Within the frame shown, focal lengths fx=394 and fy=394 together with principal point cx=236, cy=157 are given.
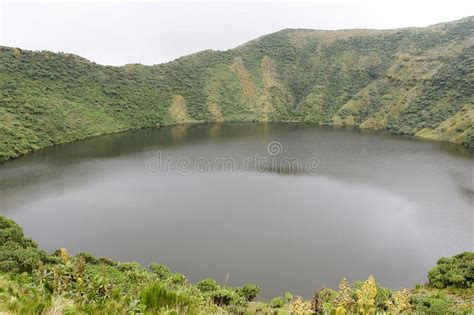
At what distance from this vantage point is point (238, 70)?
13538 centimetres

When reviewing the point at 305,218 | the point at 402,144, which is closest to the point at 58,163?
the point at 305,218

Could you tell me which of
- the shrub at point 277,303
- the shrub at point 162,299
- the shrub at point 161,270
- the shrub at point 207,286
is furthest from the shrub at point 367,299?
the shrub at point 161,270

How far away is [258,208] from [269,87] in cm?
9449

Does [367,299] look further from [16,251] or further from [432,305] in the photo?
[16,251]

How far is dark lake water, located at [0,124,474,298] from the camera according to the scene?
3128cm

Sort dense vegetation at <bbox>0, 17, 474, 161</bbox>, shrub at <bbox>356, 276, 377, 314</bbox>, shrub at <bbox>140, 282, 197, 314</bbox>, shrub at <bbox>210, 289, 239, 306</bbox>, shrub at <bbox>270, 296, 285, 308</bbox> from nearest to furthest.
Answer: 1. shrub at <bbox>140, 282, 197, 314</bbox>
2. shrub at <bbox>356, 276, 377, 314</bbox>
3. shrub at <bbox>210, 289, 239, 306</bbox>
4. shrub at <bbox>270, 296, 285, 308</bbox>
5. dense vegetation at <bbox>0, 17, 474, 161</bbox>

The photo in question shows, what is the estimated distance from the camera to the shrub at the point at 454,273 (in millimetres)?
26094

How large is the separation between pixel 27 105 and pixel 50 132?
9.29 meters

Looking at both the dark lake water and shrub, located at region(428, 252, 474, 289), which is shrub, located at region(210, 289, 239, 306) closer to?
the dark lake water

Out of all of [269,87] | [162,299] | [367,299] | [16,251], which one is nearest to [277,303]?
[367,299]

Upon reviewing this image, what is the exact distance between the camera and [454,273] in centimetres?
2658

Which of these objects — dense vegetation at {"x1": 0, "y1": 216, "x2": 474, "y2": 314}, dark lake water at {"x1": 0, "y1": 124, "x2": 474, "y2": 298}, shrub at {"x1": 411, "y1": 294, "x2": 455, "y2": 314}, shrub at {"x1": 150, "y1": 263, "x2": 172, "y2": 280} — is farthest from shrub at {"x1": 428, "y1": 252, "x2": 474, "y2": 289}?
shrub at {"x1": 150, "y1": 263, "x2": 172, "y2": 280}

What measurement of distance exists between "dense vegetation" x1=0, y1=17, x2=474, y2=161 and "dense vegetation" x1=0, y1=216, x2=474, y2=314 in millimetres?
54120

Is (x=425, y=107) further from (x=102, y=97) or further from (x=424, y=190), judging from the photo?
A: (x=102, y=97)
